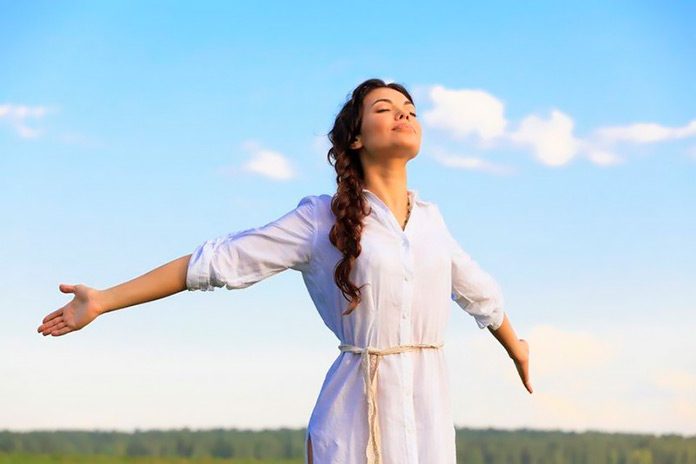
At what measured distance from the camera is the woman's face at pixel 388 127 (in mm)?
3684

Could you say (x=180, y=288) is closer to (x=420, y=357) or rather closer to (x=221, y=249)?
(x=221, y=249)

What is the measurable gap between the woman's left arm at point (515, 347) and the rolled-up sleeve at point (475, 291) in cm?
6

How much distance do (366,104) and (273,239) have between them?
0.62m

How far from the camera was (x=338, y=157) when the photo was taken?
380 cm

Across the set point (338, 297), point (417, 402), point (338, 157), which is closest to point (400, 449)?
point (417, 402)

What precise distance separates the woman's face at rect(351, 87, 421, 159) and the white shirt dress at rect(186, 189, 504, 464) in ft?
0.57

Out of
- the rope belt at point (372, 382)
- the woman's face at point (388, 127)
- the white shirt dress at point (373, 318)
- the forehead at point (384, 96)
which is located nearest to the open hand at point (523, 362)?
the white shirt dress at point (373, 318)

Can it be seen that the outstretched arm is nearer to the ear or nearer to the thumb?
the thumb

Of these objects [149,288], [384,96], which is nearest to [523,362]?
[384,96]

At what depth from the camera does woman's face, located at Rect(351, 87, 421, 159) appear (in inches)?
145

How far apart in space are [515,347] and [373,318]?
3.24ft

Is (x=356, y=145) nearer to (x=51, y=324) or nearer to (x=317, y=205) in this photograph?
(x=317, y=205)

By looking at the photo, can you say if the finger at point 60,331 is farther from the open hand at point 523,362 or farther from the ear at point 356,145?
the open hand at point 523,362

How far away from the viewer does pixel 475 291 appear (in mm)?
4008
